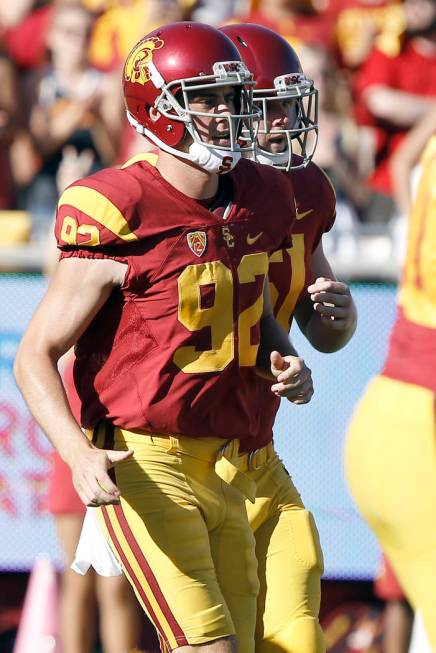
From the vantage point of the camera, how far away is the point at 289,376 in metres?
3.52

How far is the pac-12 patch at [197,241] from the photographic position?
347 cm

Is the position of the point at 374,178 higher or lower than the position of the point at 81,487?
lower

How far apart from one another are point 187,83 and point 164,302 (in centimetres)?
54

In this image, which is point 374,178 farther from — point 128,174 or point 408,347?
point 128,174

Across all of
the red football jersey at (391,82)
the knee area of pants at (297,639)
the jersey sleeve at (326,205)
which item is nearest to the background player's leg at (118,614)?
the knee area of pants at (297,639)

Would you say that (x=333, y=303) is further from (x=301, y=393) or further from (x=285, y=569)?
(x=285, y=569)

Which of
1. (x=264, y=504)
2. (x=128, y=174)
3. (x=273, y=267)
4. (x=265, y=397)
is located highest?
(x=128, y=174)

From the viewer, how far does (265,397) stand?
152 inches

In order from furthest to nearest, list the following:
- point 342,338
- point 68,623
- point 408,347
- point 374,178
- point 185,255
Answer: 1. point 374,178
2. point 68,623
3. point 408,347
4. point 342,338
5. point 185,255

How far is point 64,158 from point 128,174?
3.99m

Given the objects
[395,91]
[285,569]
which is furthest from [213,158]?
[395,91]

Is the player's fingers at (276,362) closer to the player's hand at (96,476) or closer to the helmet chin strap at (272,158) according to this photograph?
the player's hand at (96,476)

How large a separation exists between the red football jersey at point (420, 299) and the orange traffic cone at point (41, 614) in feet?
6.65

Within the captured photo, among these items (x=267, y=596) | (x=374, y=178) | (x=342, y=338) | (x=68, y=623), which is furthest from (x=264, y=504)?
(x=374, y=178)
